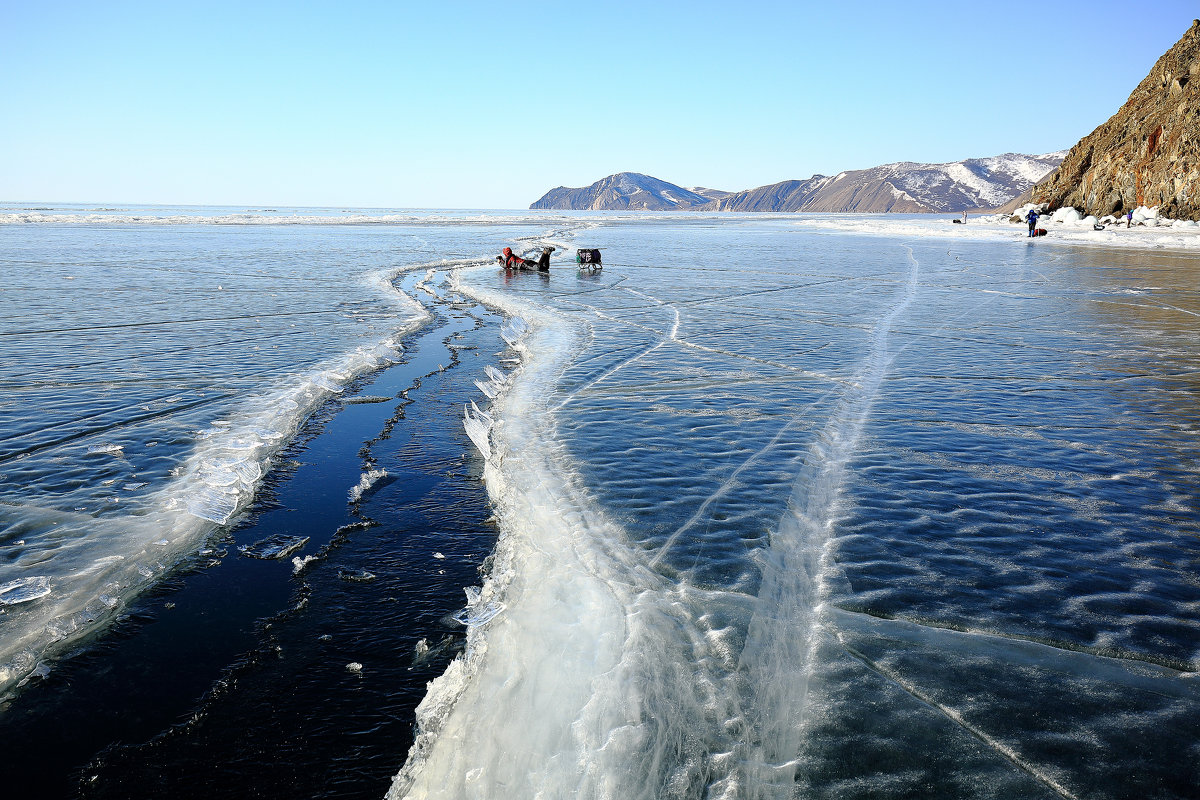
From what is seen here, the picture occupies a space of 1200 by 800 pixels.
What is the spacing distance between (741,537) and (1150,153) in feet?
216

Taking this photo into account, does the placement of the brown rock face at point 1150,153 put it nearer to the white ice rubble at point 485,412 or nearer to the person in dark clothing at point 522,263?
the person in dark clothing at point 522,263

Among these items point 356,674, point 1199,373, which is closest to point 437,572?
point 356,674

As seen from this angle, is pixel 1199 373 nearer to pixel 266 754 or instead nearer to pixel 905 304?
pixel 905 304

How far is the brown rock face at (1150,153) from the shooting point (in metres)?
48.9

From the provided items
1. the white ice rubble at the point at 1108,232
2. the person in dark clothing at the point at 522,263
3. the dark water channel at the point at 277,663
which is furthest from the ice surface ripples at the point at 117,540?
the white ice rubble at the point at 1108,232

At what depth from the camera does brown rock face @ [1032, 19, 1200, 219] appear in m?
48.9

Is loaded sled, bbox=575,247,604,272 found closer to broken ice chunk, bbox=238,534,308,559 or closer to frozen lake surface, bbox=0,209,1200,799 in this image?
frozen lake surface, bbox=0,209,1200,799

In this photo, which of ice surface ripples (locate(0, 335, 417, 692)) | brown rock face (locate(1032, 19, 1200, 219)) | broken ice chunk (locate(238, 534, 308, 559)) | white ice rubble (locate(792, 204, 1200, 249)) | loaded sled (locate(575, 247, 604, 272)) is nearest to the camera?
ice surface ripples (locate(0, 335, 417, 692))

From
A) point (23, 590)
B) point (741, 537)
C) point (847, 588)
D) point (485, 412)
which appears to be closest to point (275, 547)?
point (23, 590)

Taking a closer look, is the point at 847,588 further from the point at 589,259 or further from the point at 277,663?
the point at 589,259

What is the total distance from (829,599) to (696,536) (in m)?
1.04

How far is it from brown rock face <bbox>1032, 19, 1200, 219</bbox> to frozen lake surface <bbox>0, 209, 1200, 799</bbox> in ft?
166

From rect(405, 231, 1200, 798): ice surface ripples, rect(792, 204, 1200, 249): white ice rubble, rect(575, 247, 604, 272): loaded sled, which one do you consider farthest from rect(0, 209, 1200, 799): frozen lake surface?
rect(792, 204, 1200, 249): white ice rubble

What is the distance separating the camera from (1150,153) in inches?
2064
